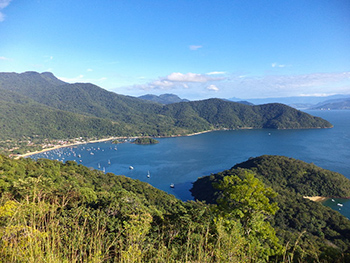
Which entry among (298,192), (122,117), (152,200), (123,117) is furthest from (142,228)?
(122,117)

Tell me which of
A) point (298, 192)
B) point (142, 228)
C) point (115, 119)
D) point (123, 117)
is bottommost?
point (298, 192)

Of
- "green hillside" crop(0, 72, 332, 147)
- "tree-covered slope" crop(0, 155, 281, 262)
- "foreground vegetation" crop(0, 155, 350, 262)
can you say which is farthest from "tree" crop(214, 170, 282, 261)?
"green hillside" crop(0, 72, 332, 147)

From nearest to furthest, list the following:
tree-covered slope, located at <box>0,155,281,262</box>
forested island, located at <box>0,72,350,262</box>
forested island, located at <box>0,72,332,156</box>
A: 1. tree-covered slope, located at <box>0,155,281,262</box>
2. forested island, located at <box>0,72,350,262</box>
3. forested island, located at <box>0,72,332,156</box>

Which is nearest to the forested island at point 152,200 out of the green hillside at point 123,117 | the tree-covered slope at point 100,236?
the tree-covered slope at point 100,236

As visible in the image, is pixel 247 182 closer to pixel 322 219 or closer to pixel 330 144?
pixel 322 219

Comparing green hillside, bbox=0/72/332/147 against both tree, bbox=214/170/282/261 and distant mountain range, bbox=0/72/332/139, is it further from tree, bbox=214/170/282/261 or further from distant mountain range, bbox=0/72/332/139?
tree, bbox=214/170/282/261

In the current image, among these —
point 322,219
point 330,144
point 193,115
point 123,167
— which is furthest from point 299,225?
point 193,115

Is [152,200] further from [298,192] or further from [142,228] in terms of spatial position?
[298,192]
